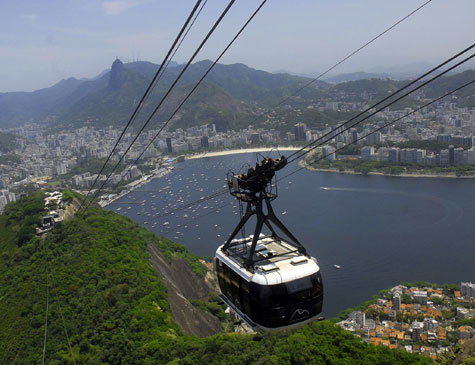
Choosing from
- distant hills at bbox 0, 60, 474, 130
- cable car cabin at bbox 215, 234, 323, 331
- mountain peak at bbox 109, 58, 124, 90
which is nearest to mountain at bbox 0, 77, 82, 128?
distant hills at bbox 0, 60, 474, 130

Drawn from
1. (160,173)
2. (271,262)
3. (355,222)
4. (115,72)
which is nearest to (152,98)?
(115,72)

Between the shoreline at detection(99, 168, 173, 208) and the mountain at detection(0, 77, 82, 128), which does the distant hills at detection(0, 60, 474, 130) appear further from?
the shoreline at detection(99, 168, 173, 208)

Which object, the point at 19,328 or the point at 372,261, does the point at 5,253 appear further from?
the point at 372,261

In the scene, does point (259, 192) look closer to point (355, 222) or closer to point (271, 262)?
point (271, 262)

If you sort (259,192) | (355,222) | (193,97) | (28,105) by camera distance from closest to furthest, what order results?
(259,192)
(355,222)
(193,97)
(28,105)

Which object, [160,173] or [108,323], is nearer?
[108,323]

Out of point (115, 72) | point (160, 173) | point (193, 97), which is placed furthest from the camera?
point (115, 72)

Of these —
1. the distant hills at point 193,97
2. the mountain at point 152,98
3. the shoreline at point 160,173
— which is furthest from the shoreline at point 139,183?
the mountain at point 152,98

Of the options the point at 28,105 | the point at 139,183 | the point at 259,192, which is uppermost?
the point at 28,105
